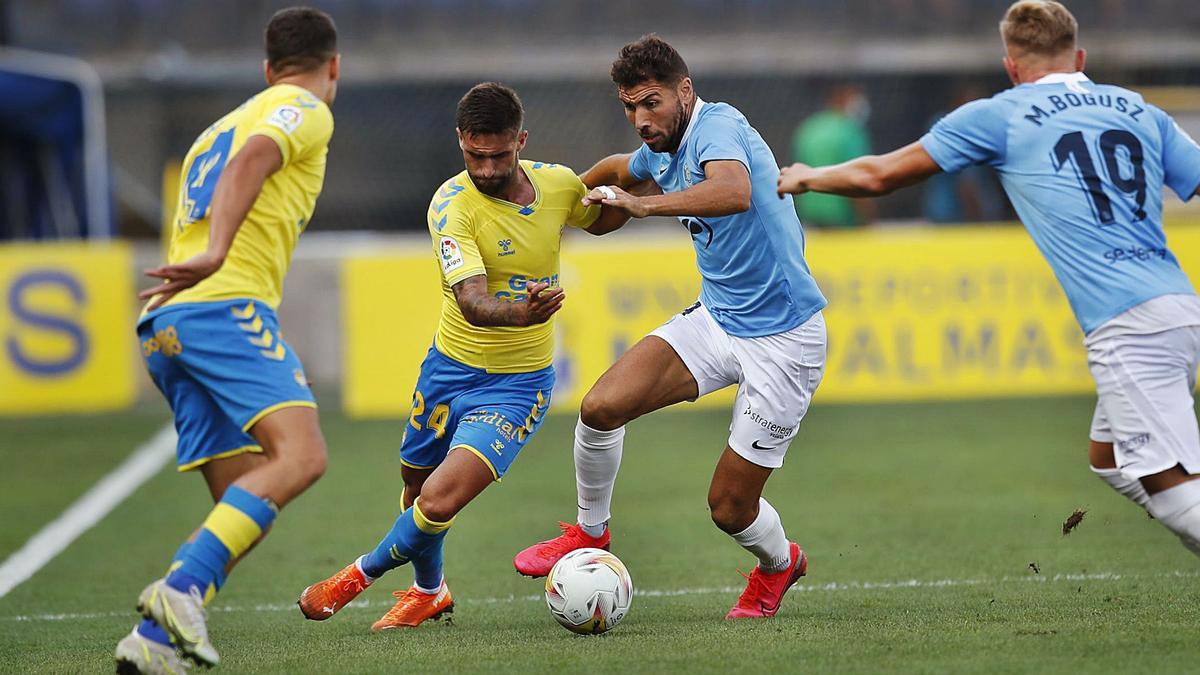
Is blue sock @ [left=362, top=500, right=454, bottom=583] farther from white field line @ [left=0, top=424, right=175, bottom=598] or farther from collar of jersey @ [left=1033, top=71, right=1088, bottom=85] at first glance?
collar of jersey @ [left=1033, top=71, right=1088, bottom=85]

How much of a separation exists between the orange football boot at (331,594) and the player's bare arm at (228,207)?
1490 millimetres

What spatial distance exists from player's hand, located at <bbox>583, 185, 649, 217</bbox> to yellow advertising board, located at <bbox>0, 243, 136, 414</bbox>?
907 cm

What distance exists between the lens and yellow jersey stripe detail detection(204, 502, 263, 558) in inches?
194

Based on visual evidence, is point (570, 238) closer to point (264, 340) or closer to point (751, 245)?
point (751, 245)

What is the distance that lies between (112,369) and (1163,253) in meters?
10.6

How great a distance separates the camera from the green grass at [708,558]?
5395 mm

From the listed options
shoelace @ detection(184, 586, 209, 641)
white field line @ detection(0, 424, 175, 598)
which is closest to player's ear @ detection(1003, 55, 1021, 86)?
shoelace @ detection(184, 586, 209, 641)

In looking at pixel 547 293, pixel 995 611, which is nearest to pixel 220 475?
pixel 547 293

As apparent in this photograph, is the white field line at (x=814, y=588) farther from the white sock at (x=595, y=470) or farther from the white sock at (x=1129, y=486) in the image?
the white sock at (x=1129, y=486)

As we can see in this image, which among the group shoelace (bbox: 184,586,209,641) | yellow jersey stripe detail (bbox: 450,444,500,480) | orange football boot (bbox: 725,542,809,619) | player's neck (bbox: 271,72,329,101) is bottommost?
orange football boot (bbox: 725,542,809,619)

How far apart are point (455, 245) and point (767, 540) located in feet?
5.63

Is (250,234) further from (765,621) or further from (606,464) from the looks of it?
(765,621)

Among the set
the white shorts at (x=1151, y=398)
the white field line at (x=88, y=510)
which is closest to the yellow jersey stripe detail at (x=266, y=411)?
the white shorts at (x=1151, y=398)

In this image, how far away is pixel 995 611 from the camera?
19.7 feet
